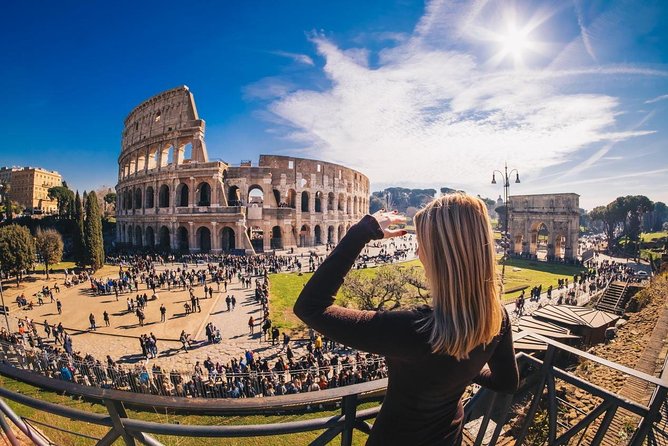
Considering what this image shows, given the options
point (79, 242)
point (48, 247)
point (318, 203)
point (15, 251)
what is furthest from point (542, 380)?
point (318, 203)

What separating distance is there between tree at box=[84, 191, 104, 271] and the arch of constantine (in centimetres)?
5114

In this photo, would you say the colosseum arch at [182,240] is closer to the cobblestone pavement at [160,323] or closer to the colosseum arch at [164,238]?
the colosseum arch at [164,238]

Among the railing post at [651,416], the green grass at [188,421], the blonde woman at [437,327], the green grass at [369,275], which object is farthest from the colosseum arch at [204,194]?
the railing post at [651,416]

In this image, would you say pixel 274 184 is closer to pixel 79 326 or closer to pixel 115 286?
pixel 115 286

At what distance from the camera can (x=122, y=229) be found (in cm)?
4138

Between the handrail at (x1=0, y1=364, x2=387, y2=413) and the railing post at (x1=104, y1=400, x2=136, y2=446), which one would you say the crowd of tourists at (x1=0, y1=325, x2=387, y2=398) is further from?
the handrail at (x1=0, y1=364, x2=387, y2=413)

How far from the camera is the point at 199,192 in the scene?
119 feet

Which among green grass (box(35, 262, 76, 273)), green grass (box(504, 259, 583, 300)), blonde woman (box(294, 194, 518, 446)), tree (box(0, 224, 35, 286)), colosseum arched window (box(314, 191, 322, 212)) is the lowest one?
green grass (box(504, 259, 583, 300))

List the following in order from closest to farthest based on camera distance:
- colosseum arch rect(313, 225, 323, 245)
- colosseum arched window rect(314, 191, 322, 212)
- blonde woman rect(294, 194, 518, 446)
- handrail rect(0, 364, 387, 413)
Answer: blonde woman rect(294, 194, 518, 446) → handrail rect(0, 364, 387, 413) → colosseum arch rect(313, 225, 323, 245) → colosseum arched window rect(314, 191, 322, 212)

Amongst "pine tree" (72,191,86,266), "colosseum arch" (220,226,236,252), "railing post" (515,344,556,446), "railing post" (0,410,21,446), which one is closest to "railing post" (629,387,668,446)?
"railing post" (515,344,556,446)

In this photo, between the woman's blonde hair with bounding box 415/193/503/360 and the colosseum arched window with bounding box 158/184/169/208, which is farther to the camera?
the colosseum arched window with bounding box 158/184/169/208

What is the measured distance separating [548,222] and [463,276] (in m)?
50.8

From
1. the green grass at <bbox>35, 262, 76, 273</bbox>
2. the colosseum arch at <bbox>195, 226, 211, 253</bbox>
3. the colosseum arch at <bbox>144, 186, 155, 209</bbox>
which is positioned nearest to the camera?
the green grass at <bbox>35, 262, 76, 273</bbox>

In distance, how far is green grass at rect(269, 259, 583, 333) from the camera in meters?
16.3
